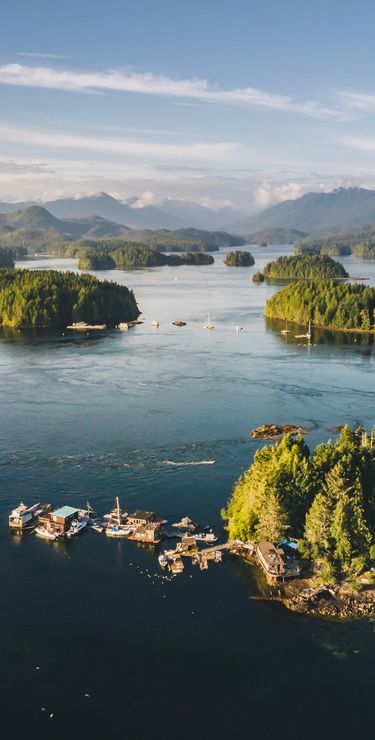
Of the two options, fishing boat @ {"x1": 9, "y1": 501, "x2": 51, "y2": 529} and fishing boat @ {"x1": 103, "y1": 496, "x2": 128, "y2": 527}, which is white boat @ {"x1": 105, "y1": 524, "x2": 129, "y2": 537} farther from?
fishing boat @ {"x1": 9, "y1": 501, "x2": 51, "y2": 529}

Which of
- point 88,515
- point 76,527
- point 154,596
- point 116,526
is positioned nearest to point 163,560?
point 154,596

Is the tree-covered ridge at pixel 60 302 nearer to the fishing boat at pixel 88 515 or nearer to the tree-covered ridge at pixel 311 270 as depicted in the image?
the fishing boat at pixel 88 515

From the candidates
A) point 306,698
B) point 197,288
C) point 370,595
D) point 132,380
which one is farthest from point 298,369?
point 197,288

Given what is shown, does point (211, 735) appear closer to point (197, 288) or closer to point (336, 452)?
point (336, 452)

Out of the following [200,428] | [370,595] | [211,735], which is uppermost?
[200,428]

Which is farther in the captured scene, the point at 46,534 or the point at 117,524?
the point at 117,524

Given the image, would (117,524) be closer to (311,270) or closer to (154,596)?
(154,596)
